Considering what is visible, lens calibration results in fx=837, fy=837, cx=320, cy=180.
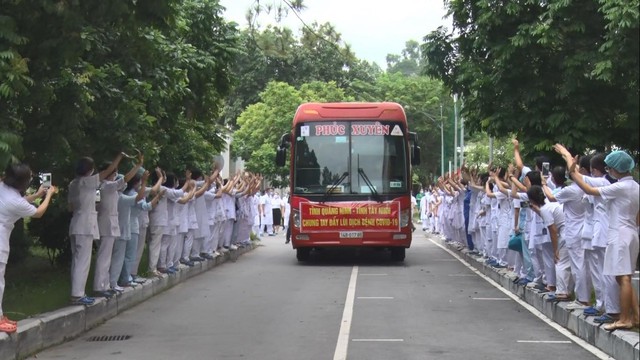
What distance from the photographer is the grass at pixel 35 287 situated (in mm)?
10533

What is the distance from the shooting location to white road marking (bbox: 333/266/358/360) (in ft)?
28.5

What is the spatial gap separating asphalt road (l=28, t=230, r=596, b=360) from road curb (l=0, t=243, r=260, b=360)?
0.14m

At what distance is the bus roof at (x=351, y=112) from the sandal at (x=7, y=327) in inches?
456

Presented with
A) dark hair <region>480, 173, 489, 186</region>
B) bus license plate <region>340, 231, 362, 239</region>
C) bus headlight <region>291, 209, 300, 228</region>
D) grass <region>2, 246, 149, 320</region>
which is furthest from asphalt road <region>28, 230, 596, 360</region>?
dark hair <region>480, 173, 489, 186</region>

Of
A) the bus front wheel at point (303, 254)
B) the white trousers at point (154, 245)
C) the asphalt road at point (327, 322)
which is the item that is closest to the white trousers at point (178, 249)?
the asphalt road at point (327, 322)

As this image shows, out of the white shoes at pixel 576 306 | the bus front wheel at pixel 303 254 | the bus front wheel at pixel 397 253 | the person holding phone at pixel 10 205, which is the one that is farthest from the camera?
the bus front wheel at pixel 303 254

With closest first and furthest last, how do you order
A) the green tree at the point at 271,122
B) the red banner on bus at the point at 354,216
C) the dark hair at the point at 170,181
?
the dark hair at the point at 170,181, the red banner on bus at the point at 354,216, the green tree at the point at 271,122

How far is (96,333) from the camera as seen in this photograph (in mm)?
10289

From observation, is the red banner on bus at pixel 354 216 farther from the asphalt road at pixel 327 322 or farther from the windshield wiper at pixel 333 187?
the asphalt road at pixel 327 322

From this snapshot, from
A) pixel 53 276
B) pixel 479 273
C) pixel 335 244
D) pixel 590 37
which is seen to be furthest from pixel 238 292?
pixel 590 37

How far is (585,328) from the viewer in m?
9.59

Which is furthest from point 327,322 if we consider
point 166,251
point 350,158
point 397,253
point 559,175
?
point 397,253

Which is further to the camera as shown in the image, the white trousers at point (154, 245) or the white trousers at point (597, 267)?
the white trousers at point (154, 245)

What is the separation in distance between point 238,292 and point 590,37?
27.2 feet
